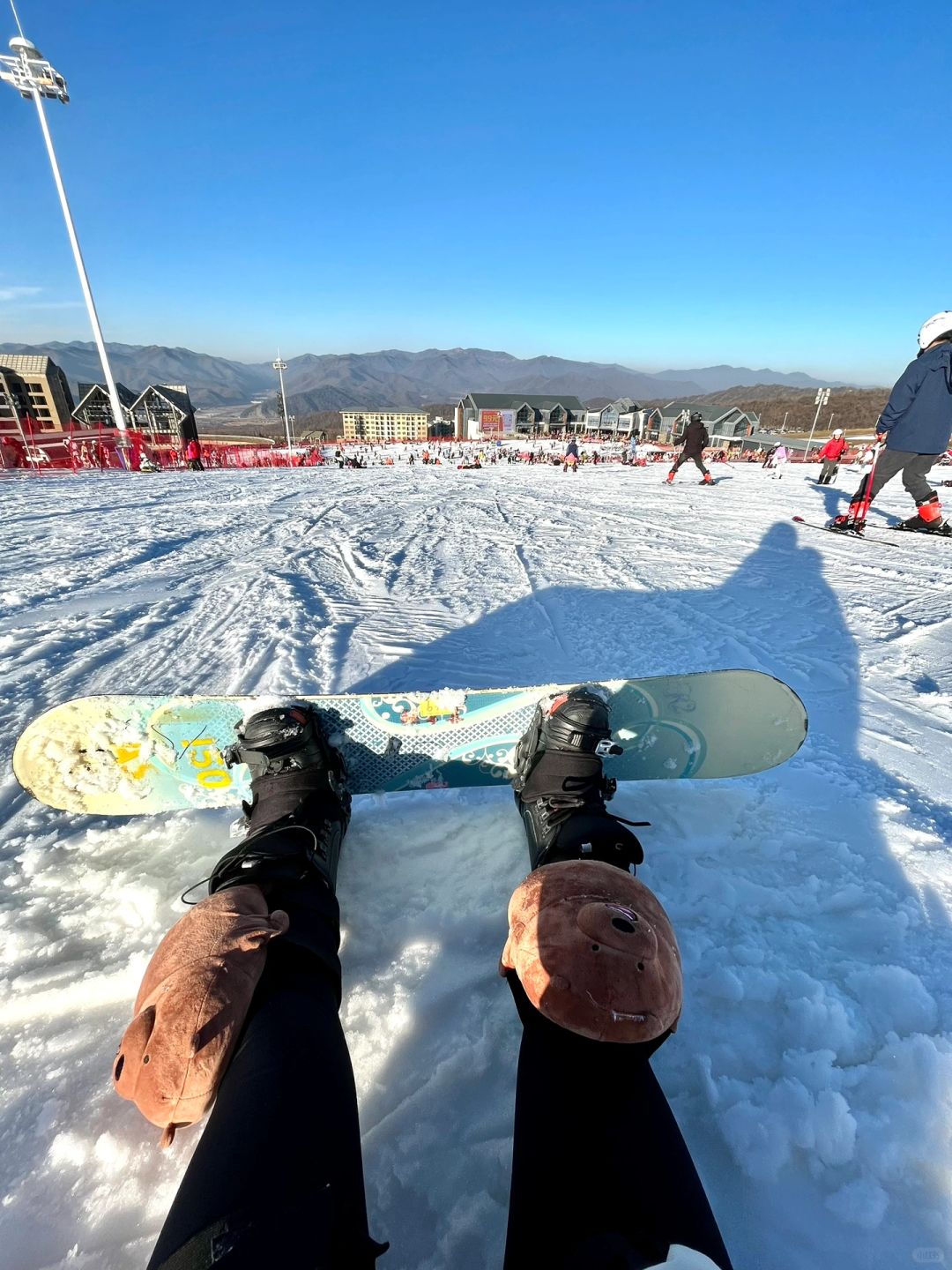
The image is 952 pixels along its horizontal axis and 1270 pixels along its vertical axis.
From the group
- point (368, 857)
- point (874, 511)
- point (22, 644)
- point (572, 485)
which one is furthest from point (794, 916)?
point (572, 485)

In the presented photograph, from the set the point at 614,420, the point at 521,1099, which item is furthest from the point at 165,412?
the point at 614,420

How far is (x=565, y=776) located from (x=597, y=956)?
0.94 metres

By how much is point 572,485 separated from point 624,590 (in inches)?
361

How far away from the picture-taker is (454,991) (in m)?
1.57

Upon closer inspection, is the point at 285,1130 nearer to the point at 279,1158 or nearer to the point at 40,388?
the point at 279,1158

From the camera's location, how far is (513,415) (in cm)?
6819

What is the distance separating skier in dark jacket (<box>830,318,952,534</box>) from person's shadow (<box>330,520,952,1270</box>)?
5305 millimetres

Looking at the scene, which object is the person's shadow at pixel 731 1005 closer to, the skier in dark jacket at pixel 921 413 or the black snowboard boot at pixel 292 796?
the black snowboard boot at pixel 292 796

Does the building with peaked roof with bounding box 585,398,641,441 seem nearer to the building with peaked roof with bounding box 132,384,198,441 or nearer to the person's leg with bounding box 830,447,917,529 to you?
the building with peaked roof with bounding box 132,384,198,441

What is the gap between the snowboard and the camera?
89.7 inches

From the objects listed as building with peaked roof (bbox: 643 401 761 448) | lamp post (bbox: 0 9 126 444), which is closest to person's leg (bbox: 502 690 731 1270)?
lamp post (bbox: 0 9 126 444)

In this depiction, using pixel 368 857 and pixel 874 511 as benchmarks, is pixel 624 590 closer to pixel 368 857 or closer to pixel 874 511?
pixel 368 857

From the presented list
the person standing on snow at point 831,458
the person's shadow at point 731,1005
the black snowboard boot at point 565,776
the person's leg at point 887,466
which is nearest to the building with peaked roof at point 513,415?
the person standing on snow at point 831,458

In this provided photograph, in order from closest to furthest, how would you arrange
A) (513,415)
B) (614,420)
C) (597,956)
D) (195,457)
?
(597,956) → (195,457) → (614,420) → (513,415)
